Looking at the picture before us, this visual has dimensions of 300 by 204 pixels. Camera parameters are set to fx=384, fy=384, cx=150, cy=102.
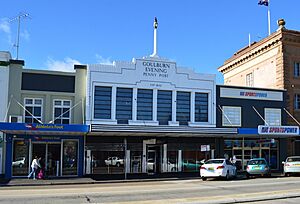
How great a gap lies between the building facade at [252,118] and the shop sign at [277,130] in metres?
0.08

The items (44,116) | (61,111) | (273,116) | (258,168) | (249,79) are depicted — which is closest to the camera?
(258,168)

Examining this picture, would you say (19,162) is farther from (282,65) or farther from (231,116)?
(282,65)

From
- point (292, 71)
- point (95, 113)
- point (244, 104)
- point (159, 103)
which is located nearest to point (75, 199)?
point (95, 113)

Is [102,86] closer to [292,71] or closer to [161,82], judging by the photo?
[161,82]

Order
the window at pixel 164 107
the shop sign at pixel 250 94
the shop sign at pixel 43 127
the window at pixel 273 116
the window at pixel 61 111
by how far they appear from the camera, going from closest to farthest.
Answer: the shop sign at pixel 43 127 < the window at pixel 61 111 < the window at pixel 164 107 < the shop sign at pixel 250 94 < the window at pixel 273 116

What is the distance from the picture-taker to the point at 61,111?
91.0ft

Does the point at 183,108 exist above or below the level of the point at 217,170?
above

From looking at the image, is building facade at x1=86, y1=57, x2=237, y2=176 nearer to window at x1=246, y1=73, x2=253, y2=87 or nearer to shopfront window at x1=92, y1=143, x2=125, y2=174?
shopfront window at x1=92, y1=143, x2=125, y2=174

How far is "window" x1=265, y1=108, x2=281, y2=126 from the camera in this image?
3397 centimetres

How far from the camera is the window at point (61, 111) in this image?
27609mm

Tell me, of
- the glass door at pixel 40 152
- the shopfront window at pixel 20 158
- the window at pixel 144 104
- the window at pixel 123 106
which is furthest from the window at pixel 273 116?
the shopfront window at pixel 20 158

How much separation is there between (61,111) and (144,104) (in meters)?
6.21

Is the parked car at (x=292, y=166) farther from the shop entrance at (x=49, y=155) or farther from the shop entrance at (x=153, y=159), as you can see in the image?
the shop entrance at (x=49, y=155)

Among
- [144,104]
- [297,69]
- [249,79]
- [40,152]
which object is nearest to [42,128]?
[40,152]
